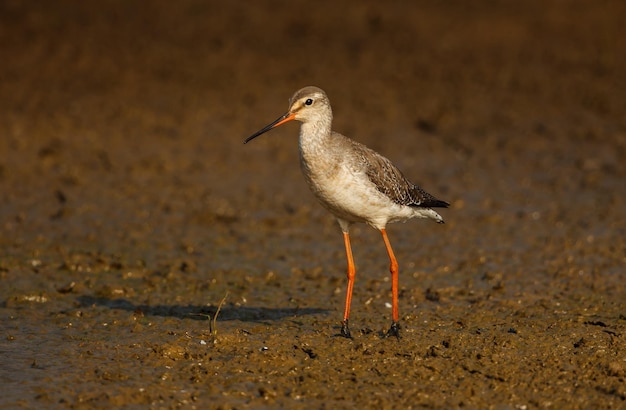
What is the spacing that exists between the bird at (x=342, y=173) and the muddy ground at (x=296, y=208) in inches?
40.1

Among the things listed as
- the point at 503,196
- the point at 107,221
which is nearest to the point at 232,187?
the point at 107,221

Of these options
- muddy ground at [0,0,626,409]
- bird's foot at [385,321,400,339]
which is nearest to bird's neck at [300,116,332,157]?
muddy ground at [0,0,626,409]

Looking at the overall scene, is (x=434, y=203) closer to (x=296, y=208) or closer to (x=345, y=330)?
(x=345, y=330)

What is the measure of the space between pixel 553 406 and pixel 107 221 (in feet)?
21.8

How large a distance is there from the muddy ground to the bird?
102cm

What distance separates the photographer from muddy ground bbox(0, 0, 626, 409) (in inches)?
302

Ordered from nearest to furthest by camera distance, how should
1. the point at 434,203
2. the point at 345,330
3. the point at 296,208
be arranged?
the point at 345,330
the point at 434,203
the point at 296,208

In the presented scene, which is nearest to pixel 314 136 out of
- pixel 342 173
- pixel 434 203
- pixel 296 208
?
pixel 342 173

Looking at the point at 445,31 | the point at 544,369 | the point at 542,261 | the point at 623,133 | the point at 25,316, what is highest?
the point at 445,31

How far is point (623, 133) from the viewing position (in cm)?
1503

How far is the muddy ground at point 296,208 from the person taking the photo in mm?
7676

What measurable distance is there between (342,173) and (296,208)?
4.35 metres

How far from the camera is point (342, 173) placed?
331 inches

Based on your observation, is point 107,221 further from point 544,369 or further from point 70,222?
point 544,369
